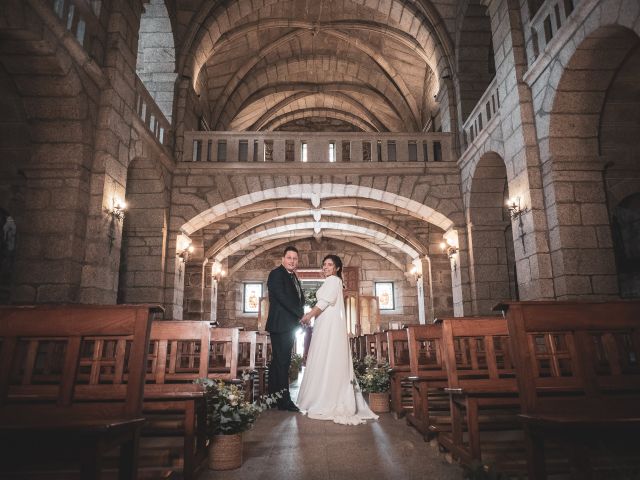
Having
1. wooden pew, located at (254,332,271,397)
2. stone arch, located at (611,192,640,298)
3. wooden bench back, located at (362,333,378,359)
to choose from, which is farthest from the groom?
stone arch, located at (611,192,640,298)

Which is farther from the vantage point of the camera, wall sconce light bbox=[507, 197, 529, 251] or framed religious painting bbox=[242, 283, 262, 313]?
framed religious painting bbox=[242, 283, 262, 313]

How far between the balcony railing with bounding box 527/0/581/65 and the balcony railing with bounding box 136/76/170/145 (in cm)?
590

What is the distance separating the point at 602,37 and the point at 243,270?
13206 millimetres

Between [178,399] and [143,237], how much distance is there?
6.37 meters

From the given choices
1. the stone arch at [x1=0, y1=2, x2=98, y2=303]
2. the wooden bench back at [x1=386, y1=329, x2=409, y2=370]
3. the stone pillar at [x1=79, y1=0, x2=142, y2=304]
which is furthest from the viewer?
the stone pillar at [x1=79, y1=0, x2=142, y2=304]

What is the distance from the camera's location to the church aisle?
8.18 ft

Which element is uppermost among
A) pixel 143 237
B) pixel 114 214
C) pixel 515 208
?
pixel 143 237

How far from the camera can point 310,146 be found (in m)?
9.28

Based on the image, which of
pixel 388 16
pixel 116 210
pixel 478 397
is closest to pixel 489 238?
pixel 388 16

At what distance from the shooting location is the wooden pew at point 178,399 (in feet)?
7.98

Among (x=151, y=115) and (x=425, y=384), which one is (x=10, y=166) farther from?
(x=425, y=384)

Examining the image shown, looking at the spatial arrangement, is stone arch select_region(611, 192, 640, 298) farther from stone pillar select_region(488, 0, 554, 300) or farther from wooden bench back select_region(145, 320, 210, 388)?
wooden bench back select_region(145, 320, 210, 388)

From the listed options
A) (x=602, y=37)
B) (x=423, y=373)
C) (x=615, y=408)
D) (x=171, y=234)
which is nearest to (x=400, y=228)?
(x=171, y=234)

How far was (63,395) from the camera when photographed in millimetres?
1908
